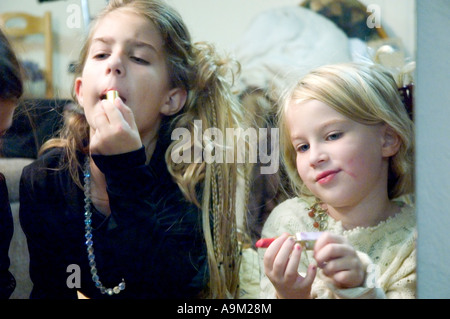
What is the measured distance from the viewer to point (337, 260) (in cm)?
78

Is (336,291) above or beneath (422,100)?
beneath

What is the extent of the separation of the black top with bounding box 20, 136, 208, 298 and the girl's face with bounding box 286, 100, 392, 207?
0.64 ft

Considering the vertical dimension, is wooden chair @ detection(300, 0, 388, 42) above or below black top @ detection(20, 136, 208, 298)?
above

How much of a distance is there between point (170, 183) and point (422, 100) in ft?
1.31

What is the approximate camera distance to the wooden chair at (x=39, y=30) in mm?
933

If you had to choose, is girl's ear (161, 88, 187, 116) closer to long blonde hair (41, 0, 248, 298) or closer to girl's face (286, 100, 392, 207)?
long blonde hair (41, 0, 248, 298)

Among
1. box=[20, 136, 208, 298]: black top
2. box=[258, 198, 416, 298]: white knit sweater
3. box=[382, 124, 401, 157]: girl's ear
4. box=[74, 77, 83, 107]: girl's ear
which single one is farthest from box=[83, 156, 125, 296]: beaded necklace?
box=[382, 124, 401, 157]: girl's ear

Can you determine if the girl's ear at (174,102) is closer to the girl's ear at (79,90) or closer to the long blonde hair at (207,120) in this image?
the long blonde hair at (207,120)

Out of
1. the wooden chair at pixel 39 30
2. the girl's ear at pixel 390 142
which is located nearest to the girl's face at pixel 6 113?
the wooden chair at pixel 39 30

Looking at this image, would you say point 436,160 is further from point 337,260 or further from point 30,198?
point 30,198

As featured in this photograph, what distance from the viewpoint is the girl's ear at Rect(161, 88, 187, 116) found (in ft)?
2.90

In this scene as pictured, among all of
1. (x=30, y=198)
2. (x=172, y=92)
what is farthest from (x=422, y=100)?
(x=30, y=198)

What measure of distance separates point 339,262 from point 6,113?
0.58 metres

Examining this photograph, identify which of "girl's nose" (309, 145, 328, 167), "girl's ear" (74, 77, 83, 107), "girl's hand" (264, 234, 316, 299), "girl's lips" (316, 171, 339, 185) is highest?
"girl's ear" (74, 77, 83, 107)
